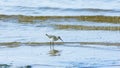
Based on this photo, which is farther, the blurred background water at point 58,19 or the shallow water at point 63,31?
the blurred background water at point 58,19

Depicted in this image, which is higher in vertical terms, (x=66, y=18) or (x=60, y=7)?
(x=60, y=7)

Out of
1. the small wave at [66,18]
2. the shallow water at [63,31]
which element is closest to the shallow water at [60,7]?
the shallow water at [63,31]

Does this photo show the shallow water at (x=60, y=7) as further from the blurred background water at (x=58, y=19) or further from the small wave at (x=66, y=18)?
the small wave at (x=66, y=18)

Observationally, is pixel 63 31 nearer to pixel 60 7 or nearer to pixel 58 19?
pixel 58 19

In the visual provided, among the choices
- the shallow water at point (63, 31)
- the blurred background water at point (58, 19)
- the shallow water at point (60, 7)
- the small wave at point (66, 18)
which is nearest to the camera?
the shallow water at point (63, 31)

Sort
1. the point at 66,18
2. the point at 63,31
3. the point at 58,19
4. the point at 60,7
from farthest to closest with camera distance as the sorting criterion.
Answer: the point at 60,7
the point at 66,18
the point at 58,19
the point at 63,31

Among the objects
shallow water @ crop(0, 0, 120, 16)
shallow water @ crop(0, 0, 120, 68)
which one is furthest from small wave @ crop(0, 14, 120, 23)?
shallow water @ crop(0, 0, 120, 16)

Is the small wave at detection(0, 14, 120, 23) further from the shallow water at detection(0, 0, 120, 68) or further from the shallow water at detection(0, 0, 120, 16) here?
the shallow water at detection(0, 0, 120, 16)

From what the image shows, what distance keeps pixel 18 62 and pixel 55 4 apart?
31.7 ft

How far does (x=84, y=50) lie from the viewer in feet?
40.5

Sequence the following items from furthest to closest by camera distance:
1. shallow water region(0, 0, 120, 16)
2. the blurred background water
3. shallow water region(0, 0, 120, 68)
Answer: shallow water region(0, 0, 120, 16), the blurred background water, shallow water region(0, 0, 120, 68)

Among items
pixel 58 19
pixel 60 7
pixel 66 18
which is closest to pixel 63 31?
pixel 58 19

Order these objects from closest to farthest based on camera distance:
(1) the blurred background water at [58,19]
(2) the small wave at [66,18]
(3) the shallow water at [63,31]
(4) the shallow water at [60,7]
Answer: (3) the shallow water at [63,31]
(1) the blurred background water at [58,19]
(2) the small wave at [66,18]
(4) the shallow water at [60,7]

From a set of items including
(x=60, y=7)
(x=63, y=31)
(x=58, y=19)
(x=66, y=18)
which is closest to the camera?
(x=63, y=31)
